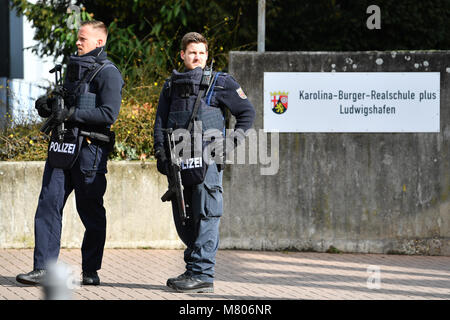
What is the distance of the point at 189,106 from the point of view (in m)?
5.47

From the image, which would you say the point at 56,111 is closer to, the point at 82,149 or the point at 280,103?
the point at 82,149

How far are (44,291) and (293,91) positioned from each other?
5.70 meters

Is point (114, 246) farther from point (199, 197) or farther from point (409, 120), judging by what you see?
point (409, 120)

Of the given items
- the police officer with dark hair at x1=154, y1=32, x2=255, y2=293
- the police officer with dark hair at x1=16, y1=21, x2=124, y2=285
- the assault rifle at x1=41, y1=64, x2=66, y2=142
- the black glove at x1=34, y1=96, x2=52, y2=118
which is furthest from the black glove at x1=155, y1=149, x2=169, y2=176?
the black glove at x1=34, y1=96, x2=52, y2=118

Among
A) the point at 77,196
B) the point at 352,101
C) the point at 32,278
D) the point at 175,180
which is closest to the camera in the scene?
the point at 175,180

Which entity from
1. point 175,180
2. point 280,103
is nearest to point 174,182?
point 175,180

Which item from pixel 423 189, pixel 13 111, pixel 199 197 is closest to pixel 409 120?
pixel 423 189

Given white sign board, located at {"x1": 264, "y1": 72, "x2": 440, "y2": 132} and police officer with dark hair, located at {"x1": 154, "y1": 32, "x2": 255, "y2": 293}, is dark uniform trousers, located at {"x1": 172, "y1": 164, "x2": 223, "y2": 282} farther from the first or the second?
white sign board, located at {"x1": 264, "y1": 72, "x2": 440, "y2": 132}

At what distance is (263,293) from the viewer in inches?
221

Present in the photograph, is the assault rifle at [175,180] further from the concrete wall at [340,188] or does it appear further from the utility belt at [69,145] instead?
the concrete wall at [340,188]

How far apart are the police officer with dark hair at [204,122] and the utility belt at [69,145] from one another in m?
0.50

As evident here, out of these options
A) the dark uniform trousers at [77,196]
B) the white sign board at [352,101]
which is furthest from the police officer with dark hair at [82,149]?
the white sign board at [352,101]

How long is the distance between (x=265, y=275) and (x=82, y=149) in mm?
1988

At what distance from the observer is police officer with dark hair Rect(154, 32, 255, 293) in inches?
215
